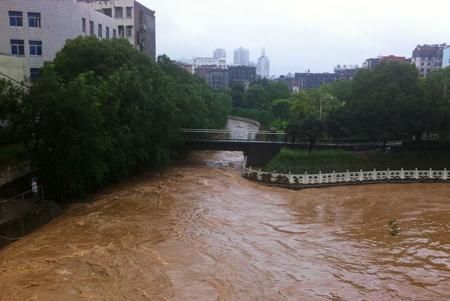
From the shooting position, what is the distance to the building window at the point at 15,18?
36.4m

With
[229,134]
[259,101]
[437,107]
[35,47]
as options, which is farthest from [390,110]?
[259,101]

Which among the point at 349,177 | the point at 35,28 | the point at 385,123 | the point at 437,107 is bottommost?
the point at 349,177

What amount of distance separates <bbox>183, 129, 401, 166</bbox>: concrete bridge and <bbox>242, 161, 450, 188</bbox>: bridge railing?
3.87 meters

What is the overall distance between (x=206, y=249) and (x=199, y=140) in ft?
67.3

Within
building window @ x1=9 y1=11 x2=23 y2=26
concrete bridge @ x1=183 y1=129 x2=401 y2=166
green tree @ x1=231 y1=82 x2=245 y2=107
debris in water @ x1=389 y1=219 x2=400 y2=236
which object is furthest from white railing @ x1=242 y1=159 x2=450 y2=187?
green tree @ x1=231 y1=82 x2=245 y2=107

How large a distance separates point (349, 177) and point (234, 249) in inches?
628

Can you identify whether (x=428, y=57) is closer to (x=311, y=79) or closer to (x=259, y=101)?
(x=259, y=101)

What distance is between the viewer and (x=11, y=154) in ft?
80.0

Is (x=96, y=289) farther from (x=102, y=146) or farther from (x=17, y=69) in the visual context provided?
(x=17, y=69)

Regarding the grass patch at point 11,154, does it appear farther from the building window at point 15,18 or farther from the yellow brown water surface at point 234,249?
the building window at point 15,18

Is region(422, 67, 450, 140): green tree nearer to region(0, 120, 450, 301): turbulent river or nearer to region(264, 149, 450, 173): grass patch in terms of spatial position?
region(264, 149, 450, 173): grass patch

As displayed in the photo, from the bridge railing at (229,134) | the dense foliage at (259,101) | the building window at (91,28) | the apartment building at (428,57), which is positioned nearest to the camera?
the bridge railing at (229,134)

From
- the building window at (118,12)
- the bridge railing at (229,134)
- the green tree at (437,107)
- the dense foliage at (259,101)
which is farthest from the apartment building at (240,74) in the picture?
the green tree at (437,107)

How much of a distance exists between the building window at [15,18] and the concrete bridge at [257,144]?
15.2 m
